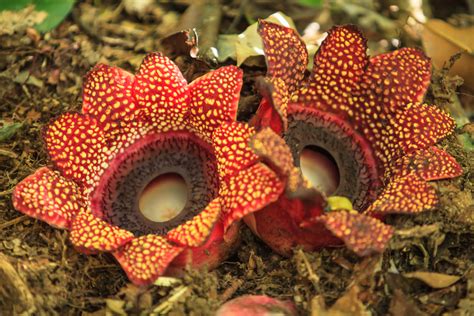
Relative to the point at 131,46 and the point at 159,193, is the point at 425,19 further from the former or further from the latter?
the point at 159,193

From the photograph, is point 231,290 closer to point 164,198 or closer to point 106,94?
point 164,198

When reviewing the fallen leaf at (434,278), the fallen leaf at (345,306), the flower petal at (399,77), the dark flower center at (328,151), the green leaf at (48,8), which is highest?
the green leaf at (48,8)

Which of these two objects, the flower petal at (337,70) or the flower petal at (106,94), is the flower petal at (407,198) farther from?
the flower petal at (106,94)

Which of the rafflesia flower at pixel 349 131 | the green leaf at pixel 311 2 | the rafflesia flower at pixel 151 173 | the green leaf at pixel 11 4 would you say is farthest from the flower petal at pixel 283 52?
the green leaf at pixel 11 4

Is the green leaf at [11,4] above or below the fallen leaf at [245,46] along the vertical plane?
above

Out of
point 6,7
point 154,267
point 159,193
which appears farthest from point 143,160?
point 6,7

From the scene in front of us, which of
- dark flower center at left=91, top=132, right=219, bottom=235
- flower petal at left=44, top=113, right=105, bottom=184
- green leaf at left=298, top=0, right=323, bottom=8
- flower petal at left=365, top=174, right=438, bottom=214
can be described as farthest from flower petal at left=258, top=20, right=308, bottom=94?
green leaf at left=298, top=0, right=323, bottom=8

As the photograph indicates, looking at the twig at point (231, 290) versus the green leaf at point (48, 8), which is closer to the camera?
the twig at point (231, 290)

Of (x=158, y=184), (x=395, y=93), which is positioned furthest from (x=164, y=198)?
(x=395, y=93)
